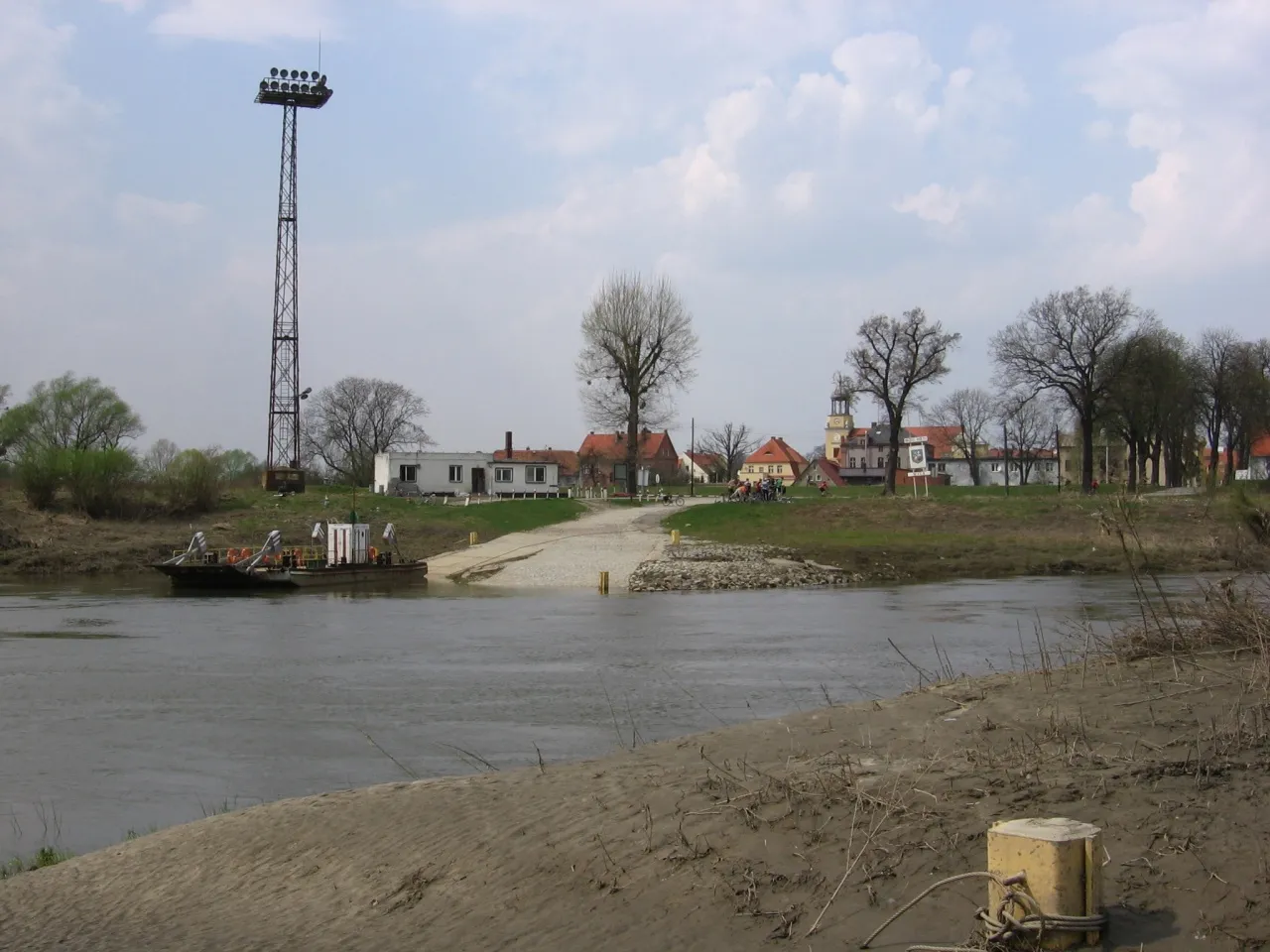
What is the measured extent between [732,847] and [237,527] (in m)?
52.3

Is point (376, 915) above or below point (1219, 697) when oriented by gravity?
below

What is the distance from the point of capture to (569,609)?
31531mm

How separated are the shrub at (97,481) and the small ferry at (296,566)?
1325 centimetres

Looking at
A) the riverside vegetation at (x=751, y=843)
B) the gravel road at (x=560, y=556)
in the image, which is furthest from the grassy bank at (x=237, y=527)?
the riverside vegetation at (x=751, y=843)

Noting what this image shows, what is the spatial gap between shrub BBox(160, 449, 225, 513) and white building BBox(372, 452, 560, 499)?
66.6 ft

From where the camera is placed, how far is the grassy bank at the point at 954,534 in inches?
1636

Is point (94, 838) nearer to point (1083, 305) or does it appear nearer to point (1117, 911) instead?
point (1117, 911)

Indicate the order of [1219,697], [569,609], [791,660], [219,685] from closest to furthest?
1. [1219,697]
2. [219,685]
3. [791,660]
4. [569,609]

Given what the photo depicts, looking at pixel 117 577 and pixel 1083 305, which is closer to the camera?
pixel 117 577

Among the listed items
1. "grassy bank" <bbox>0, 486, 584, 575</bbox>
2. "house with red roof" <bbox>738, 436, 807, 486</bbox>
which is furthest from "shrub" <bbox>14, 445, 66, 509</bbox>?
"house with red roof" <bbox>738, 436, 807, 486</bbox>

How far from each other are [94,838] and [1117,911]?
773 centimetres

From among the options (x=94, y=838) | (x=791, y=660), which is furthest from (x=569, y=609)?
(x=94, y=838)

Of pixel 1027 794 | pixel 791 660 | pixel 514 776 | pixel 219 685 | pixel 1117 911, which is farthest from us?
pixel 791 660

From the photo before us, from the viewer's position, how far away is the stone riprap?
128 ft
